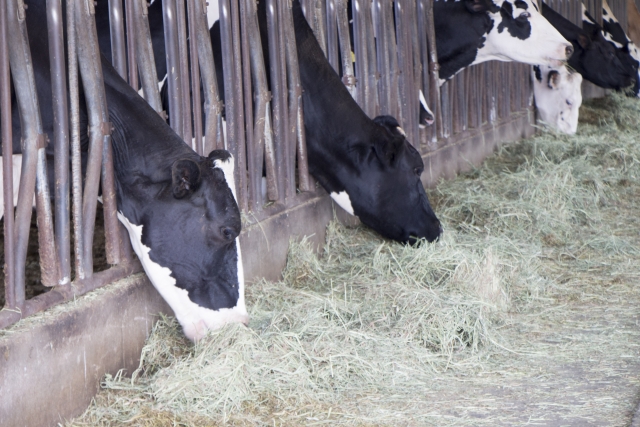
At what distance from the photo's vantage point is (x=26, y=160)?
3.19 metres

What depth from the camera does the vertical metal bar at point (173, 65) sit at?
4.15 metres

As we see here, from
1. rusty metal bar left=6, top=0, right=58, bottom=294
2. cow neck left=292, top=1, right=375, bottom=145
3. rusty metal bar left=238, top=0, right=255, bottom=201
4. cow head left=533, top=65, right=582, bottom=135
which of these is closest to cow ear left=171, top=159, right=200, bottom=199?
rusty metal bar left=6, top=0, right=58, bottom=294

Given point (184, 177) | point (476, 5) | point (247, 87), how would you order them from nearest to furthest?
1. point (184, 177)
2. point (247, 87)
3. point (476, 5)

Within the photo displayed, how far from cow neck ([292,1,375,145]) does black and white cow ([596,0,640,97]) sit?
313 inches

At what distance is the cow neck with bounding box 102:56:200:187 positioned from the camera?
11.8ft

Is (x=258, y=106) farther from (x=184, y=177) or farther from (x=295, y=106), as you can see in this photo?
(x=184, y=177)

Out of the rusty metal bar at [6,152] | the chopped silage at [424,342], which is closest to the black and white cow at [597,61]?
the chopped silage at [424,342]

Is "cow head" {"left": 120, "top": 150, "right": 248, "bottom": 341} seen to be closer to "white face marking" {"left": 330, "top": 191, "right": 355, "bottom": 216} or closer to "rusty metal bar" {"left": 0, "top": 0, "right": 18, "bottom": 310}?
"rusty metal bar" {"left": 0, "top": 0, "right": 18, "bottom": 310}

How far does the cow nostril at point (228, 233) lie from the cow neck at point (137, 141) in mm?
313

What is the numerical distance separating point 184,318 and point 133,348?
0.81ft

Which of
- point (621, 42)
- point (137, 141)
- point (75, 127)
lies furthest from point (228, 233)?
point (621, 42)

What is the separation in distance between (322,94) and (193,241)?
2127 mm

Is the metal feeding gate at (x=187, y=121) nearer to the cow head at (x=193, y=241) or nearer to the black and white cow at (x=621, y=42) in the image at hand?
the cow head at (x=193, y=241)

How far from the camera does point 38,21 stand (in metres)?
3.69
